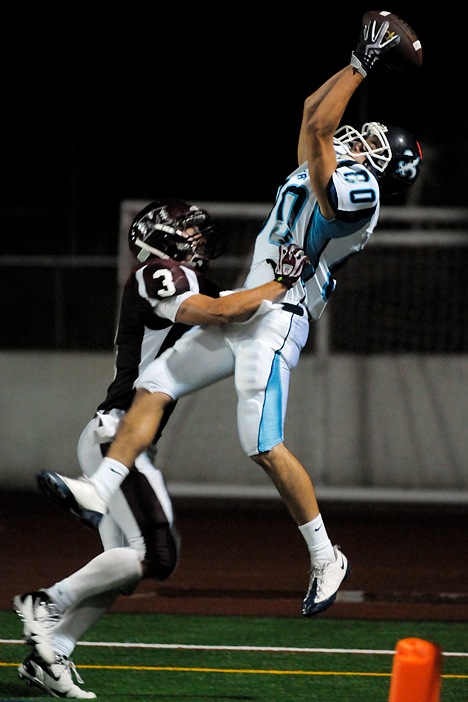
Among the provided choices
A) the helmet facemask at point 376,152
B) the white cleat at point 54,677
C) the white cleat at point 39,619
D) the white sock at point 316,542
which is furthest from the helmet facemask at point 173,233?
the white cleat at point 54,677

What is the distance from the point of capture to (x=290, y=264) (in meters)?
4.78

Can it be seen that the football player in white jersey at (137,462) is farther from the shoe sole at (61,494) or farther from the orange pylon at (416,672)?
the orange pylon at (416,672)

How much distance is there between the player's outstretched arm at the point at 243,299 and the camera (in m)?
4.79

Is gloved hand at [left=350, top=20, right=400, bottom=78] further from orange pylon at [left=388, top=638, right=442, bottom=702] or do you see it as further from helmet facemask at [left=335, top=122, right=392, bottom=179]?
orange pylon at [left=388, top=638, right=442, bottom=702]

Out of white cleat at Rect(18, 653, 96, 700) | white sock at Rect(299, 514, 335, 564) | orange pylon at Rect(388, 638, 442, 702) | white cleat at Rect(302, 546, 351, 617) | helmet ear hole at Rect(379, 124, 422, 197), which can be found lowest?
white cleat at Rect(18, 653, 96, 700)

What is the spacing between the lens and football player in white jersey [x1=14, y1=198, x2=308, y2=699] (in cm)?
473

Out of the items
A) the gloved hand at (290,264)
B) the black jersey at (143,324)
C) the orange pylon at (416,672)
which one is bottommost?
the orange pylon at (416,672)

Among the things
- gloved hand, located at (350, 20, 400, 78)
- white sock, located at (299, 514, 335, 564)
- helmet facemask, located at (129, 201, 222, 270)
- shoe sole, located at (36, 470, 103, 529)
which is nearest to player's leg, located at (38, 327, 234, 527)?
shoe sole, located at (36, 470, 103, 529)

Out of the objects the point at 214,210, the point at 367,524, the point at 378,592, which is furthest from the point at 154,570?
the point at 214,210

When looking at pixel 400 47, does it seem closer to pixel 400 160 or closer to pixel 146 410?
pixel 400 160

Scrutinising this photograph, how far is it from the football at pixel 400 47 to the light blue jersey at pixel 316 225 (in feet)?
1.42

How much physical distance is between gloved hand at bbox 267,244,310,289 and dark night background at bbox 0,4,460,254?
11145 mm

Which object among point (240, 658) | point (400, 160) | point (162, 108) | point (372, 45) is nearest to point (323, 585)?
point (240, 658)

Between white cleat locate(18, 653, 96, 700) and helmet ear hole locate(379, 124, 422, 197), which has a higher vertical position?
helmet ear hole locate(379, 124, 422, 197)
